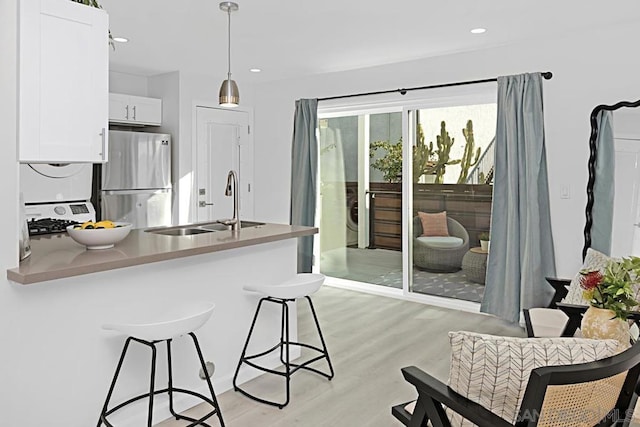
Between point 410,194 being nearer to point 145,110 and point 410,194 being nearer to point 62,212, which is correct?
point 145,110

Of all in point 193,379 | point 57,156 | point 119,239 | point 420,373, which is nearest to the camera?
point 420,373

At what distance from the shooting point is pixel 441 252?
17.2 ft

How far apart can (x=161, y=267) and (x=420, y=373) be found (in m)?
1.57

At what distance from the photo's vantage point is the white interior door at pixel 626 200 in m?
3.91

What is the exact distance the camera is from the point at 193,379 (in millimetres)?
2977

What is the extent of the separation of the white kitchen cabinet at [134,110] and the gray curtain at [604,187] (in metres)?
4.42

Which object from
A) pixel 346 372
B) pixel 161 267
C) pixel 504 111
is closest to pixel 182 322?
pixel 161 267

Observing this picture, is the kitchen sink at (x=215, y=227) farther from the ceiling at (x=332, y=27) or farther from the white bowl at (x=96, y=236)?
the ceiling at (x=332, y=27)

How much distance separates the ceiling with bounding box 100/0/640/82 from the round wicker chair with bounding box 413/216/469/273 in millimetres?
1703

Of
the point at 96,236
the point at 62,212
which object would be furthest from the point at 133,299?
the point at 62,212

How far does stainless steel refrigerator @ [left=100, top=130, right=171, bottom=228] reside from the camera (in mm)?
5254

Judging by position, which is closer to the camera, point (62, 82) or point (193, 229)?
point (62, 82)

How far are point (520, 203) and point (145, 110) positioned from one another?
13.2ft

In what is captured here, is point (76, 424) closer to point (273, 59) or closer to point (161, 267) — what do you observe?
point (161, 267)
